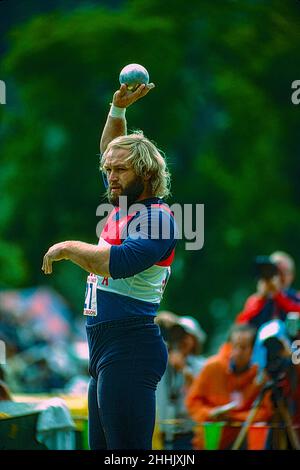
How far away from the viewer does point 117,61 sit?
1811cm

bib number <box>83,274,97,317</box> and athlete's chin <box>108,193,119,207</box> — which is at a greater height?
athlete's chin <box>108,193,119,207</box>

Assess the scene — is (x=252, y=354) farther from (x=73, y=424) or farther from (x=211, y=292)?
(x=211, y=292)

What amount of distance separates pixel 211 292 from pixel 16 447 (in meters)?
14.1

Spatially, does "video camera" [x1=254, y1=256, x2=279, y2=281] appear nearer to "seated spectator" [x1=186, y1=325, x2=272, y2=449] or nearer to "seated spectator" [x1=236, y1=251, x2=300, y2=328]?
"seated spectator" [x1=236, y1=251, x2=300, y2=328]

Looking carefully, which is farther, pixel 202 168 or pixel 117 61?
Answer: pixel 202 168

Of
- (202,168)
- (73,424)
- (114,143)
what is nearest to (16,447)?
(73,424)

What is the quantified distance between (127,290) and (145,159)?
0.53 m

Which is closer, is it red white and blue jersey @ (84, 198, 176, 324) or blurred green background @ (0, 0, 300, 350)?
red white and blue jersey @ (84, 198, 176, 324)

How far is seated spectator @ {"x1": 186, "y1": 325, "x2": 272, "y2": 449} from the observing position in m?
7.20

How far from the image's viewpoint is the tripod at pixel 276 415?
259 inches

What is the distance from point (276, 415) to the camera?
690 centimetres

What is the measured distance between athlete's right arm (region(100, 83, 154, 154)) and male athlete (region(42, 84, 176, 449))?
0.32 m

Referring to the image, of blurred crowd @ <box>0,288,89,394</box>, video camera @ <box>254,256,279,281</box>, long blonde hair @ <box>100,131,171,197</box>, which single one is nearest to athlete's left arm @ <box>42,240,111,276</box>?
long blonde hair @ <box>100,131,171,197</box>

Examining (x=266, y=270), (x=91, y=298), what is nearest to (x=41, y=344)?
(x=266, y=270)
